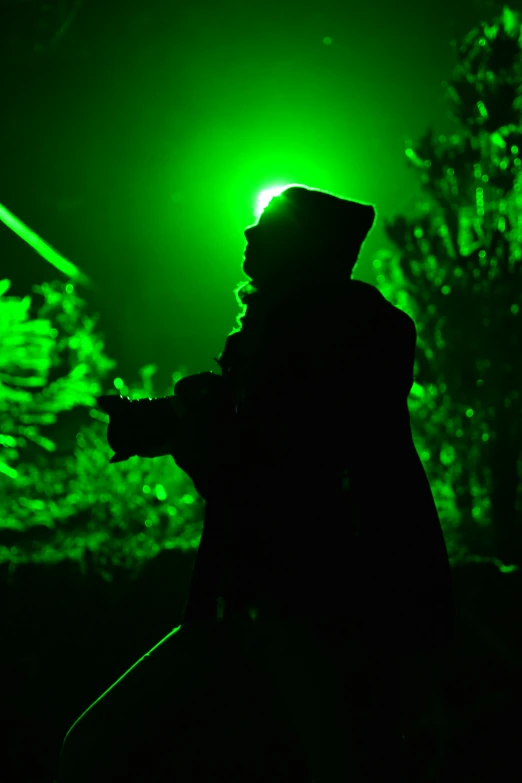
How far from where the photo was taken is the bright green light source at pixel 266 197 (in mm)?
1832

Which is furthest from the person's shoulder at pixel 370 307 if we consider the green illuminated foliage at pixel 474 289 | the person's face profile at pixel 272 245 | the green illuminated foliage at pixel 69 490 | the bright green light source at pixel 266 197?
the green illuminated foliage at pixel 474 289

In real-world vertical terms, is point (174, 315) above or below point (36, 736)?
above

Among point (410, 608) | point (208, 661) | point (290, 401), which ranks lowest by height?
point (208, 661)

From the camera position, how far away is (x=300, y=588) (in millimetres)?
1507

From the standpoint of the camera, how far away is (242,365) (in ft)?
5.52

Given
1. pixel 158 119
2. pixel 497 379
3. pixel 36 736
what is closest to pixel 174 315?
pixel 497 379

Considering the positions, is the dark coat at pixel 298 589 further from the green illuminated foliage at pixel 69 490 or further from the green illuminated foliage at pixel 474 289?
the green illuminated foliage at pixel 474 289

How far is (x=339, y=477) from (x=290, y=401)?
0.22 meters

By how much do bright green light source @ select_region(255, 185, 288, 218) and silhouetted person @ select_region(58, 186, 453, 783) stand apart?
393 millimetres

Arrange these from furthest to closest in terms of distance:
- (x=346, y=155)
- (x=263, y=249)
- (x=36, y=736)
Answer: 1. (x=346, y=155)
2. (x=36, y=736)
3. (x=263, y=249)

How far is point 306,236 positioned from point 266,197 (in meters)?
0.30

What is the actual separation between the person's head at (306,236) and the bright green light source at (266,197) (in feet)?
0.18

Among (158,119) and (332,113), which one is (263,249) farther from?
(332,113)

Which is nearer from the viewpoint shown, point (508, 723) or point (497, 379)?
point (508, 723)
